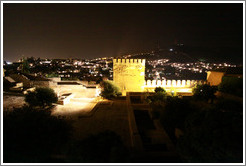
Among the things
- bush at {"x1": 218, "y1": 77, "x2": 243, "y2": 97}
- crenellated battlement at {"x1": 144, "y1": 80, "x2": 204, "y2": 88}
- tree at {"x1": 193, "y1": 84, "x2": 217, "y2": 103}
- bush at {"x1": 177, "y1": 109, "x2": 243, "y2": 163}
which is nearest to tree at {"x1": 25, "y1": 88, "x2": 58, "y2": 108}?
bush at {"x1": 177, "y1": 109, "x2": 243, "y2": 163}

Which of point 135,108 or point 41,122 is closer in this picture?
point 41,122

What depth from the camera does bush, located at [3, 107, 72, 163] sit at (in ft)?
9.59

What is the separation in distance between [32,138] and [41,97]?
4.18 m

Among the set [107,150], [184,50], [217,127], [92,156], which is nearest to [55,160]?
[92,156]

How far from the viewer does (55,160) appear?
3.27m

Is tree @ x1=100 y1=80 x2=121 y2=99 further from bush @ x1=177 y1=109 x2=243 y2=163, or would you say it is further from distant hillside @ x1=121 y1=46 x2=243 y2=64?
distant hillside @ x1=121 y1=46 x2=243 y2=64

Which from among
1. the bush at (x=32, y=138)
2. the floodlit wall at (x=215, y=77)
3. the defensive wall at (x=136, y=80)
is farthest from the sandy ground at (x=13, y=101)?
the floodlit wall at (x=215, y=77)

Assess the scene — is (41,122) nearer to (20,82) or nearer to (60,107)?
(60,107)

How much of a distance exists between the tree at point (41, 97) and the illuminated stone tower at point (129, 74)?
5.39 metres

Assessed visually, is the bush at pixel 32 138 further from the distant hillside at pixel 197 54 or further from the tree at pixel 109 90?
the distant hillside at pixel 197 54

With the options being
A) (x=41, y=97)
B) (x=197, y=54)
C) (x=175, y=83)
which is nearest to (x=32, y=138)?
(x=41, y=97)

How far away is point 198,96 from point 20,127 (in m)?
7.71

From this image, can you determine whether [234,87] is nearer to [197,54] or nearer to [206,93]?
[206,93]

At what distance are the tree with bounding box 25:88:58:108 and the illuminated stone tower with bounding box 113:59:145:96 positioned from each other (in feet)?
17.7
